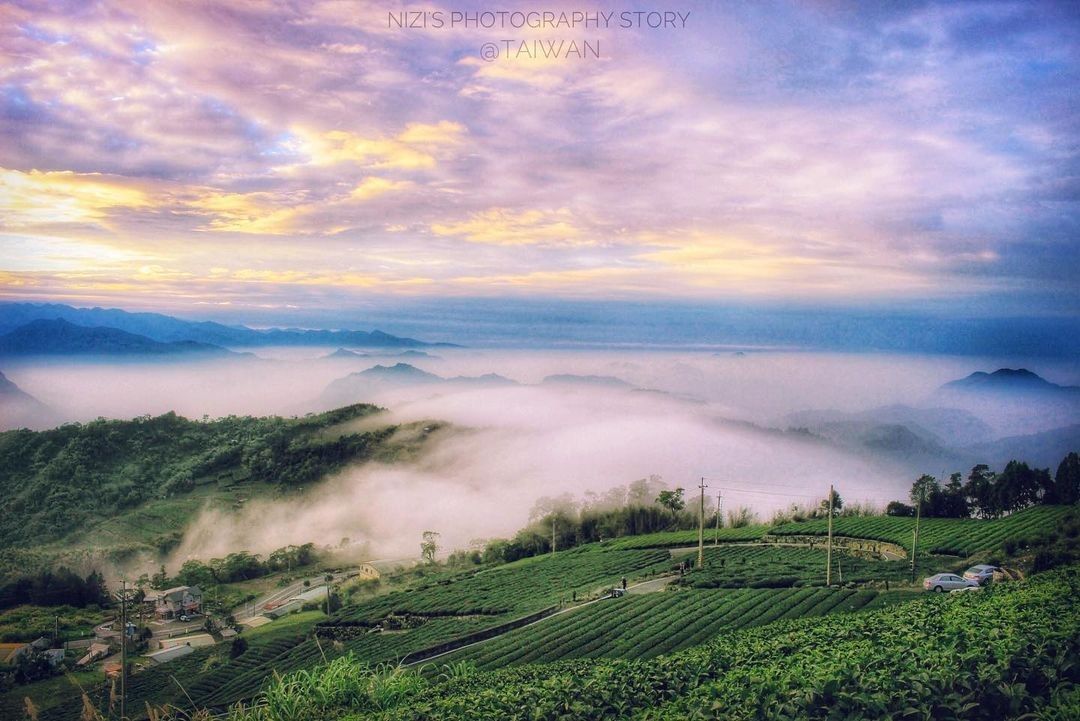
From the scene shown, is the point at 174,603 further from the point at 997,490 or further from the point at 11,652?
the point at 997,490

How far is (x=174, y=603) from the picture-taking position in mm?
27234

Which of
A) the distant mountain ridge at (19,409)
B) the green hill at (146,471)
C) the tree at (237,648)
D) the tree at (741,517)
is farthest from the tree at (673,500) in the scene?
the distant mountain ridge at (19,409)

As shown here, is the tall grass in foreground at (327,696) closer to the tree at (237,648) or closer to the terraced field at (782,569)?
the terraced field at (782,569)

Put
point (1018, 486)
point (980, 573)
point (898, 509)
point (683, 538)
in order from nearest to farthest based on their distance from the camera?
point (980, 573)
point (1018, 486)
point (898, 509)
point (683, 538)

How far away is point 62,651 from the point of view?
747 inches

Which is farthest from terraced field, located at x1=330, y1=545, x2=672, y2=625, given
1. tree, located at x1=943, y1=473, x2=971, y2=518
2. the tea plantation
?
the tea plantation

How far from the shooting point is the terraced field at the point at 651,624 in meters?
→ 12.0

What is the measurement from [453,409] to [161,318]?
65.5 feet

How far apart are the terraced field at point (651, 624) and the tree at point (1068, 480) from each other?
201 inches

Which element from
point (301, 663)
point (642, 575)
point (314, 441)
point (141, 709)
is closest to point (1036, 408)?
point (642, 575)

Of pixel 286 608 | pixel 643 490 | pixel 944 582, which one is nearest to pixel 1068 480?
pixel 944 582

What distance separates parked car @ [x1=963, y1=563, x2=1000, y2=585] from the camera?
11961 mm

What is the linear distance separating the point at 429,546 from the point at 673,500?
1357 cm

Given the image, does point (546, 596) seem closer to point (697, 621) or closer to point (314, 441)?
point (697, 621)
